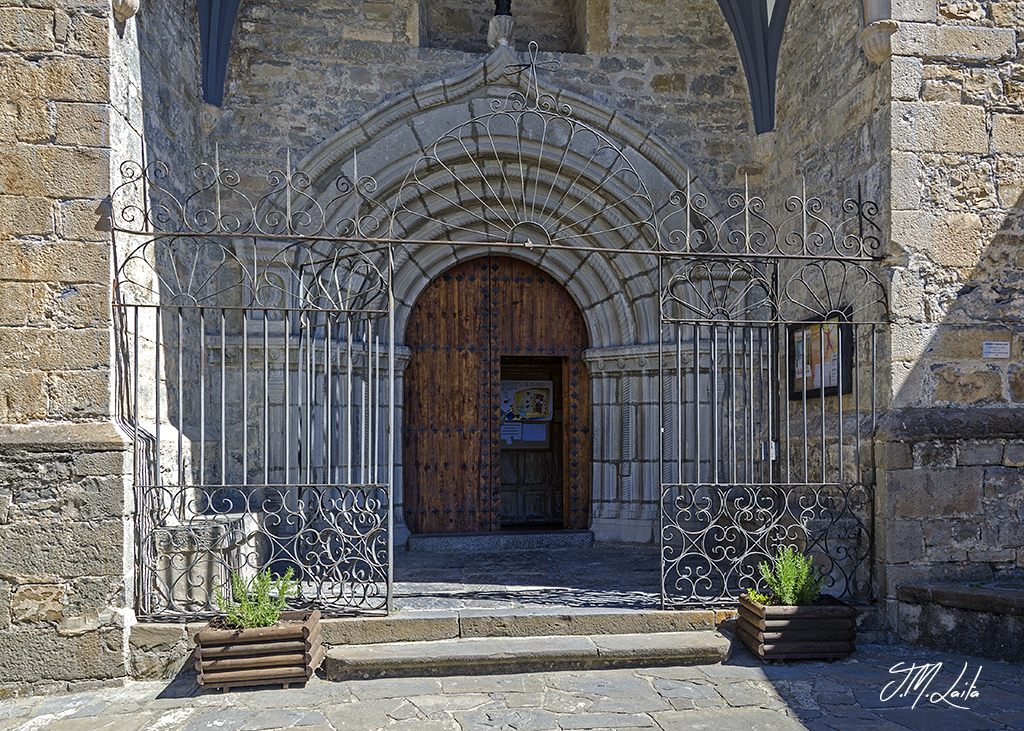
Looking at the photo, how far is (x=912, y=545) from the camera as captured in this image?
409cm

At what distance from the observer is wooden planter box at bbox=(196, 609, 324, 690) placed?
3.43m

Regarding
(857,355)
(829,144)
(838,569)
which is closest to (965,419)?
(857,355)

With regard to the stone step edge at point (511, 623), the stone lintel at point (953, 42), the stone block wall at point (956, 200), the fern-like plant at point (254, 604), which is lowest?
the stone step edge at point (511, 623)

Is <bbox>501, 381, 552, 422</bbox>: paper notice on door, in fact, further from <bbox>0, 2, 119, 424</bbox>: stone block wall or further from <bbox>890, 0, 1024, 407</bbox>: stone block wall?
<bbox>0, 2, 119, 424</bbox>: stone block wall

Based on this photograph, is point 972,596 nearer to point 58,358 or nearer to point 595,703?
point 595,703

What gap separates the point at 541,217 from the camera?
237 inches

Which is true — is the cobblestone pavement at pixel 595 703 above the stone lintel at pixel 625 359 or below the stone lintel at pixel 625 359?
below

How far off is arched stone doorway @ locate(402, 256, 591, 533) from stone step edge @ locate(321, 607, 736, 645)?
7.26ft

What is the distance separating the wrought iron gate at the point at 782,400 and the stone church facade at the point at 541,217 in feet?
0.30

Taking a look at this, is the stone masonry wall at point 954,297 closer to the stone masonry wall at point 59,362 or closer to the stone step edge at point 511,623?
the stone step edge at point 511,623

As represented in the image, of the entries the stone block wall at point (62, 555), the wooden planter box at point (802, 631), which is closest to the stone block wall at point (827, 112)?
the wooden planter box at point (802, 631)

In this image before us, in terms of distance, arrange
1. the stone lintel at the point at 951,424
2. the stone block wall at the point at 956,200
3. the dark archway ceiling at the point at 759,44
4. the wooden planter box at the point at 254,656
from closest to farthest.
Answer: the wooden planter box at the point at 254,656 < the stone lintel at the point at 951,424 < the stone block wall at the point at 956,200 < the dark archway ceiling at the point at 759,44

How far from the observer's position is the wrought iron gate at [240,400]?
3.74 meters

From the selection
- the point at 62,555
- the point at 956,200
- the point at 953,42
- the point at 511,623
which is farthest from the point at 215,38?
the point at 956,200
